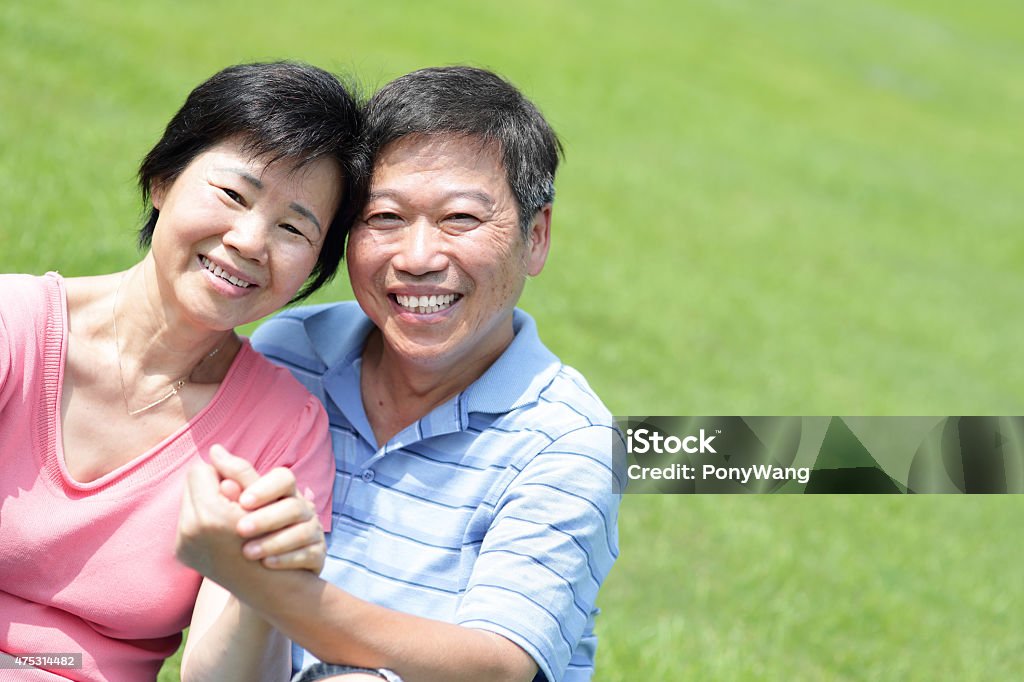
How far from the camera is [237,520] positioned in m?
2.31

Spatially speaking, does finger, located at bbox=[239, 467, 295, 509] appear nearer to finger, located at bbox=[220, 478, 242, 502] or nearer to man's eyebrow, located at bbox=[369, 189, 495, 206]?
finger, located at bbox=[220, 478, 242, 502]

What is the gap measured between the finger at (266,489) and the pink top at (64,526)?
65 centimetres

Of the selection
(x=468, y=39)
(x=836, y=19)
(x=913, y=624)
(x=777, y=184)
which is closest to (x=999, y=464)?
(x=913, y=624)

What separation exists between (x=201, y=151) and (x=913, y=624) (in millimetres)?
4767

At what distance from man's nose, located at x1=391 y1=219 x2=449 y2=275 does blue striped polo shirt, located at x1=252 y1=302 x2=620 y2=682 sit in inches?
14.0

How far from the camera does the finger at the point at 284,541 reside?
236 centimetres

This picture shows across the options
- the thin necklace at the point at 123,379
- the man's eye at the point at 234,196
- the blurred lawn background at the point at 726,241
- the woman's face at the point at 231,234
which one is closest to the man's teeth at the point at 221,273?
the woman's face at the point at 231,234

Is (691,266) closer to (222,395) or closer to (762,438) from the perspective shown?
(762,438)

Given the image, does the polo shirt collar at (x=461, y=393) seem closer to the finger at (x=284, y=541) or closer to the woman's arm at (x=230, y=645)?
the woman's arm at (x=230, y=645)

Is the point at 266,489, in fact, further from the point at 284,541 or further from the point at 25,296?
the point at 25,296

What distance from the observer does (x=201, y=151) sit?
2951mm

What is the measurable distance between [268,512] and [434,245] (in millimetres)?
1028

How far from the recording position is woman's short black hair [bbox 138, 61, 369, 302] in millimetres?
2914

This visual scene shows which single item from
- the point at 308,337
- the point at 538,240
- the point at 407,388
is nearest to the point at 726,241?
the point at 538,240
